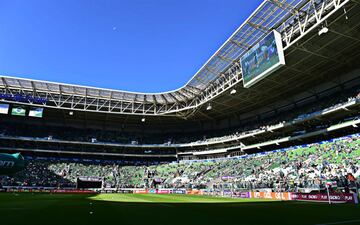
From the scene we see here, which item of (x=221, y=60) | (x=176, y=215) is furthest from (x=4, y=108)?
(x=176, y=215)

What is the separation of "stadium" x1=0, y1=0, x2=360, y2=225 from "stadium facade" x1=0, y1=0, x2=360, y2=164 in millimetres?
250

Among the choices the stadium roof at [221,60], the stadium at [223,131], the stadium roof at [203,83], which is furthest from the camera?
the stadium roof at [221,60]

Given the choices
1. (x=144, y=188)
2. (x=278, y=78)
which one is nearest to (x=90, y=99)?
(x=144, y=188)

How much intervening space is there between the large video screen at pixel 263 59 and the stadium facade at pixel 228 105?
1.28 ft

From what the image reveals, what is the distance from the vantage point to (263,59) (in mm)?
33906

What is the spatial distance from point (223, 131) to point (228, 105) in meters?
11.9

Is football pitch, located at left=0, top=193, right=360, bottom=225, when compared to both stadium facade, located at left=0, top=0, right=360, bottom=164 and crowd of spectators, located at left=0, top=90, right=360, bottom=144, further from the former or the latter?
crowd of spectators, located at left=0, top=90, right=360, bottom=144

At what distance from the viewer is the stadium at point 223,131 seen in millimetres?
29688

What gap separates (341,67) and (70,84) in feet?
163

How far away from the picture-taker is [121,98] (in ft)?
190

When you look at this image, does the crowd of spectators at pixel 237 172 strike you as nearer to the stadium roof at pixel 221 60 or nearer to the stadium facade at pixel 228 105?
the stadium facade at pixel 228 105

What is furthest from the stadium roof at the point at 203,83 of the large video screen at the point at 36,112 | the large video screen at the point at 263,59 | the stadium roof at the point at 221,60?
the large video screen at the point at 36,112

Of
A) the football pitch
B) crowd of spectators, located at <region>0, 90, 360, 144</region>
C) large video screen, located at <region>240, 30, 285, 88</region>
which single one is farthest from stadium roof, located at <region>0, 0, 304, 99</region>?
the football pitch

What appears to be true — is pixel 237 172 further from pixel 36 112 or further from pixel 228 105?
pixel 36 112
